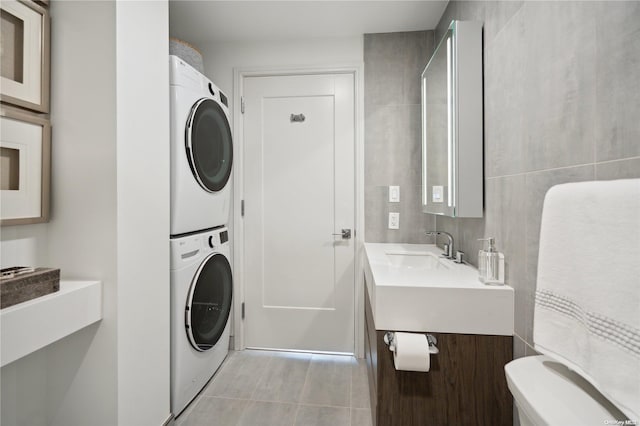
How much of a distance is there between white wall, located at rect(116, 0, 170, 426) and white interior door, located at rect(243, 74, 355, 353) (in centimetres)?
91

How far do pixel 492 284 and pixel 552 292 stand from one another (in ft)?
1.63

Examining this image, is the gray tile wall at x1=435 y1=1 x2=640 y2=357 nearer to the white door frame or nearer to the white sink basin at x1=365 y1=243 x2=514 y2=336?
the white sink basin at x1=365 y1=243 x2=514 y2=336

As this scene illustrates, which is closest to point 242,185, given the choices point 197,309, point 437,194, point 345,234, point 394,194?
point 345,234

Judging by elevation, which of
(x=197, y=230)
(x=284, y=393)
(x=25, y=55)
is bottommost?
(x=284, y=393)

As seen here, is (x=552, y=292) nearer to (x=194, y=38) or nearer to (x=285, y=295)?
(x=285, y=295)

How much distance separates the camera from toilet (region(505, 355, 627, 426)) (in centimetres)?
55

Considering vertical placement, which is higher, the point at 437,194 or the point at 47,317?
the point at 437,194

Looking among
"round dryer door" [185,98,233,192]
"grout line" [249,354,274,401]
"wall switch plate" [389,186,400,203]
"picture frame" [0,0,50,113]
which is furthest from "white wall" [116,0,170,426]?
"wall switch plate" [389,186,400,203]

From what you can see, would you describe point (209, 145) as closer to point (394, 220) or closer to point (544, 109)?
point (394, 220)

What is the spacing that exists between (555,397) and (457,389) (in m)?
0.59

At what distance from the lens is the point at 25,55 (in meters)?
1.07

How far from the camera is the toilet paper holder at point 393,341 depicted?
1.08 meters

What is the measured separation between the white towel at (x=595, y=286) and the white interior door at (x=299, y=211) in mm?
1626

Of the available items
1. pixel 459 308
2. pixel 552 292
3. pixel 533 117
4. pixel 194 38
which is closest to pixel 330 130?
pixel 194 38
